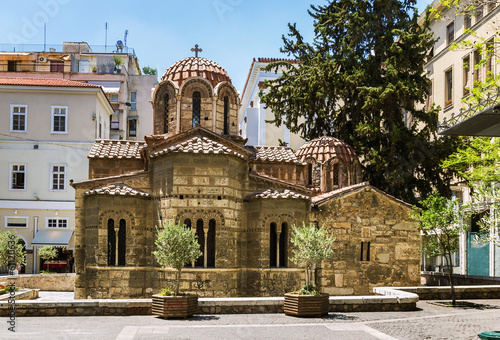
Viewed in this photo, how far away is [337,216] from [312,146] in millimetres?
5158

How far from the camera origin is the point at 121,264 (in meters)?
19.7

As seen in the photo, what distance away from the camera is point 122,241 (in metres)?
19.8

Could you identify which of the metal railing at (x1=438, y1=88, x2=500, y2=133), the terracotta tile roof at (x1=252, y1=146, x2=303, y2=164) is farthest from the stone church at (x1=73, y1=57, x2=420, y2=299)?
the metal railing at (x1=438, y1=88, x2=500, y2=133)

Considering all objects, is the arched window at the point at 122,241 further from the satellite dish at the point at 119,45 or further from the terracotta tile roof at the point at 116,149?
the satellite dish at the point at 119,45

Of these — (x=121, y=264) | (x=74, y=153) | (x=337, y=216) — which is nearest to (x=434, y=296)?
(x=337, y=216)

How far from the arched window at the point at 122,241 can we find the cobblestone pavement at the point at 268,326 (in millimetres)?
4795

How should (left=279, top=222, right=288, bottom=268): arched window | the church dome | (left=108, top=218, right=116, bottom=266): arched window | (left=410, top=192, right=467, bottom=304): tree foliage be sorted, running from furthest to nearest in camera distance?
the church dome → (left=279, top=222, right=288, bottom=268): arched window → (left=108, top=218, right=116, bottom=266): arched window → (left=410, top=192, right=467, bottom=304): tree foliage

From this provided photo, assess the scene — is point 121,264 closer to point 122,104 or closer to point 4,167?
point 4,167

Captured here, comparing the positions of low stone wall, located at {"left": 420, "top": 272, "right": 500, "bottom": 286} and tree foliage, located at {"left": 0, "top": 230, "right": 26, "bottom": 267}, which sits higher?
tree foliage, located at {"left": 0, "top": 230, "right": 26, "bottom": 267}

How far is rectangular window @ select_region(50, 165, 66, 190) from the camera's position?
33.3 metres

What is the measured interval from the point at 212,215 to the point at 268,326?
5.97 metres

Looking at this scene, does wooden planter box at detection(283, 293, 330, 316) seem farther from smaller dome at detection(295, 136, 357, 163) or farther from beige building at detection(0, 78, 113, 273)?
beige building at detection(0, 78, 113, 273)

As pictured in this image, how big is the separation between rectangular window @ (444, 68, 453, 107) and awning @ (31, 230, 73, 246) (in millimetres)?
21793

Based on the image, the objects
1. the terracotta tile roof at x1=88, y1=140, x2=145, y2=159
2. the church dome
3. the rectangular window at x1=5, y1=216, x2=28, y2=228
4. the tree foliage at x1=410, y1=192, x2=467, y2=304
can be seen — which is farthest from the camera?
the rectangular window at x1=5, y1=216, x2=28, y2=228
